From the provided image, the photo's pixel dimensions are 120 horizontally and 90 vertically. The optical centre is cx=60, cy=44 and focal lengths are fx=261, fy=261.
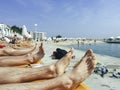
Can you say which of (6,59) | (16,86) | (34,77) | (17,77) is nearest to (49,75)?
(34,77)

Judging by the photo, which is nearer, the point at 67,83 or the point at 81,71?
the point at 67,83

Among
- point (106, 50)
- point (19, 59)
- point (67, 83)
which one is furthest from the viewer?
point (106, 50)

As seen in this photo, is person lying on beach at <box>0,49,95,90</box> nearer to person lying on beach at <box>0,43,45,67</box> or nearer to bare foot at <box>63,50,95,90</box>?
bare foot at <box>63,50,95,90</box>

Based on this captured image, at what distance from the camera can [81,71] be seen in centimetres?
265

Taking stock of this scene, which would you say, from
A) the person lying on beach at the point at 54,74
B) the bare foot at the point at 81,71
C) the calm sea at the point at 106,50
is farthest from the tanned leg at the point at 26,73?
the calm sea at the point at 106,50

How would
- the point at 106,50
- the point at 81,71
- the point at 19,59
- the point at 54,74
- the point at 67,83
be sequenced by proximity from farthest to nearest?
the point at 106,50 → the point at 19,59 → the point at 54,74 → the point at 81,71 → the point at 67,83

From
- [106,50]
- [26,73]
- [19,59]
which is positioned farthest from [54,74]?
[106,50]

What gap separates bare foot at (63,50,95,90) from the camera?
255 cm

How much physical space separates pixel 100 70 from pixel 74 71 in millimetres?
3742

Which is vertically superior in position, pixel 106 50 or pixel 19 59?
pixel 19 59

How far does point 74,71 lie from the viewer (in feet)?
8.69

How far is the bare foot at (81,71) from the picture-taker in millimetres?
2549

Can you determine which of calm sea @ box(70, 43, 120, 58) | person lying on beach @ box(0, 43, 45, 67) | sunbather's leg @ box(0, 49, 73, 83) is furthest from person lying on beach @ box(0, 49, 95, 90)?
calm sea @ box(70, 43, 120, 58)

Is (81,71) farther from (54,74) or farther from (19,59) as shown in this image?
(19,59)
